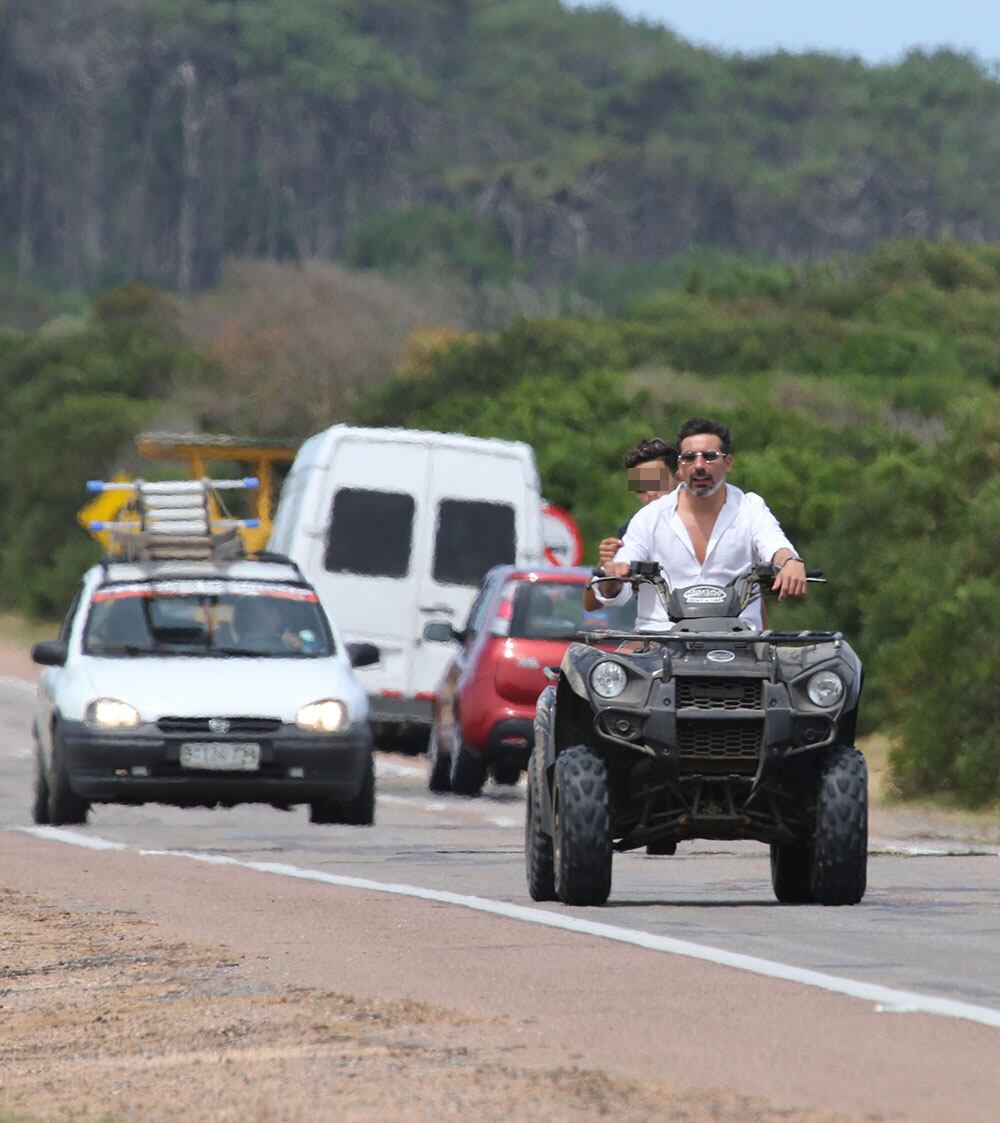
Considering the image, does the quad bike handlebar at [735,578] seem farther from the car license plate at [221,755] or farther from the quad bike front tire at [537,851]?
the car license plate at [221,755]

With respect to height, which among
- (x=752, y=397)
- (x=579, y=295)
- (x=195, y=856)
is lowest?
(x=195, y=856)

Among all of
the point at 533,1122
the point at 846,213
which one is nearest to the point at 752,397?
the point at 533,1122

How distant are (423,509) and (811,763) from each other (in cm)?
1380

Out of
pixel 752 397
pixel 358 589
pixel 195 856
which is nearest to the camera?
pixel 195 856

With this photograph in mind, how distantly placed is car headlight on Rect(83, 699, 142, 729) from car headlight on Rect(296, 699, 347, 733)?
0.93 metres

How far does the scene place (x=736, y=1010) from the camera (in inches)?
332

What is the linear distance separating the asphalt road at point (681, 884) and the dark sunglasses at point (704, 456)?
1675 millimetres

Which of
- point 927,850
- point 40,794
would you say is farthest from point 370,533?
point 927,850

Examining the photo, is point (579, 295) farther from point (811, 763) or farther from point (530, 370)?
point (811, 763)

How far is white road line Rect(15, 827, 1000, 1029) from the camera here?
8.38m

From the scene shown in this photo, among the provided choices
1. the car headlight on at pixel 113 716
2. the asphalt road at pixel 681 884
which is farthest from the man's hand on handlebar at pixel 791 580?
the car headlight on at pixel 113 716

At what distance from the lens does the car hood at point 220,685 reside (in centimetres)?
1719

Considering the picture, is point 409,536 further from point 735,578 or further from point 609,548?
point 735,578

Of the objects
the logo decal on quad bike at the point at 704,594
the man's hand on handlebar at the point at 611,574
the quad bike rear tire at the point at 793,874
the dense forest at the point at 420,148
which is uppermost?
the dense forest at the point at 420,148
